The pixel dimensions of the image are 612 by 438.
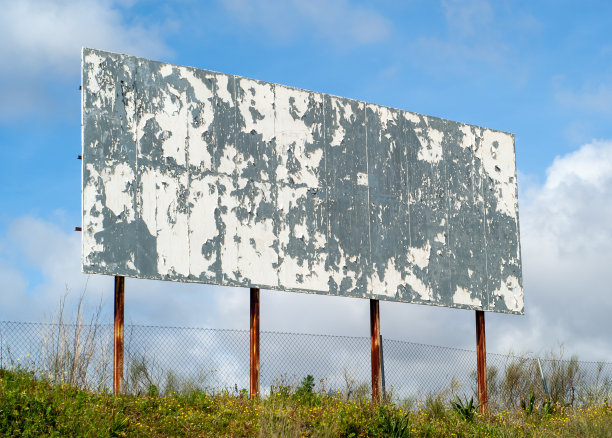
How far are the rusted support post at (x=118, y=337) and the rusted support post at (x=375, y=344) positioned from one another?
476 centimetres

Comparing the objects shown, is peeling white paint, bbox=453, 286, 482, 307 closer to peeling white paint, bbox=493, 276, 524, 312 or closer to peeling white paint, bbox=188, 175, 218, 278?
peeling white paint, bbox=493, 276, 524, 312

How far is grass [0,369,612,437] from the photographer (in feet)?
36.0

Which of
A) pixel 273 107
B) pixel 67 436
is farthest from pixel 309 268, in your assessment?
pixel 67 436

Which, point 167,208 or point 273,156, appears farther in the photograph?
point 273,156

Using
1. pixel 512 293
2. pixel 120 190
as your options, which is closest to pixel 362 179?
pixel 512 293

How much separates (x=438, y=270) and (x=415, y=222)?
1.07 m

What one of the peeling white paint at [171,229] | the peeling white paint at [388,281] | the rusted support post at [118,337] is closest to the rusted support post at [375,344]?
the peeling white paint at [388,281]

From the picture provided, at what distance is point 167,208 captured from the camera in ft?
43.8

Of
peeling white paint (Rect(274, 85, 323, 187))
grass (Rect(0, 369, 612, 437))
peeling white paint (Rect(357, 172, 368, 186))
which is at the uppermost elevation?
peeling white paint (Rect(274, 85, 323, 187))

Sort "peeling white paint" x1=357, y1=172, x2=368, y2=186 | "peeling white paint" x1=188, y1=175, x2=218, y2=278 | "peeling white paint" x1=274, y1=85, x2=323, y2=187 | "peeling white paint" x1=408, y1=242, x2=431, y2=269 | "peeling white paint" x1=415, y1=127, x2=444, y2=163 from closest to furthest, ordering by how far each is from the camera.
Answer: "peeling white paint" x1=188, y1=175, x2=218, y2=278, "peeling white paint" x1=274, y1=85, x2=323, y2=187, "peeling white paint" x1=357, y1=172, x2=368, y2=186, "peeling white paint" x1=408, y1=242, x2=431, y2=269, "peeling white paint" x1=415, y1=127, x2=444, y2=163

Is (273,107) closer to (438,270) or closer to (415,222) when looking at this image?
(415,222)

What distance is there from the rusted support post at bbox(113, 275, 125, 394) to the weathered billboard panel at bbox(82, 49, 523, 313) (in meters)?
0.38

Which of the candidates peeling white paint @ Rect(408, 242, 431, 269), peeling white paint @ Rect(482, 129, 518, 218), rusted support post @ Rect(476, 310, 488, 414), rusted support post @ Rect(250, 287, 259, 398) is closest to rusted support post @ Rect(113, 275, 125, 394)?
rusted support post @ Rect(250, 287, 259, 398)

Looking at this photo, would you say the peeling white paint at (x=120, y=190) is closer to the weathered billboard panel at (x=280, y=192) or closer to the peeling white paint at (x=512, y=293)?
the weathered billboard panel at (x=280, y=192)
